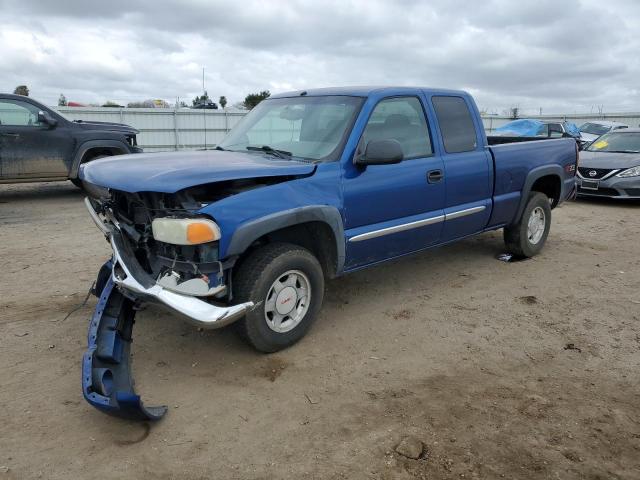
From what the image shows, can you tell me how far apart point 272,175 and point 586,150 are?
10473mm

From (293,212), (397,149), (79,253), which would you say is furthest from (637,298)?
(79,253)

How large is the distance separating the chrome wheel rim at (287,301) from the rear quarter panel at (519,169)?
267 centimetres

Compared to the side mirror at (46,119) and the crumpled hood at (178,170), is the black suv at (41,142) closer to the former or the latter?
the side mirror at (46,119)

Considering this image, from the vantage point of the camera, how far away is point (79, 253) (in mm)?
6242

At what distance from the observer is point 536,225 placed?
6348mm

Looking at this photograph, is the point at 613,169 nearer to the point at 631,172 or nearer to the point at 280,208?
the point at 631,172

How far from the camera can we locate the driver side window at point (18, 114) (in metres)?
9.30

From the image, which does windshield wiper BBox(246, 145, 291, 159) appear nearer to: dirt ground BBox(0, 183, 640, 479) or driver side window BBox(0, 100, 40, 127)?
dirt ground BBox(0, 183, 640, 479)

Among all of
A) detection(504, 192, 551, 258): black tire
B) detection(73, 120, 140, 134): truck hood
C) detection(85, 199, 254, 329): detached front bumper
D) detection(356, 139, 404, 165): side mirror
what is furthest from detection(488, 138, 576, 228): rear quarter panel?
detection(73, 120, 140, 134): truck hood

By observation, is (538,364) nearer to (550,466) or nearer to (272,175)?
(550,466)

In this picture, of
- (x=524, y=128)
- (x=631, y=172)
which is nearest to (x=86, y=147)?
(x=631, y=172)

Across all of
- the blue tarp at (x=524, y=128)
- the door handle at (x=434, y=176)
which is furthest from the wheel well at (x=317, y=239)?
the blue tarp at (x=524, y=128)

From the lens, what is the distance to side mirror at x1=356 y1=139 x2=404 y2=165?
3.90 m

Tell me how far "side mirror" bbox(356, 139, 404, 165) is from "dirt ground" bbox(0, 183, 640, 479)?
1.39 meters
